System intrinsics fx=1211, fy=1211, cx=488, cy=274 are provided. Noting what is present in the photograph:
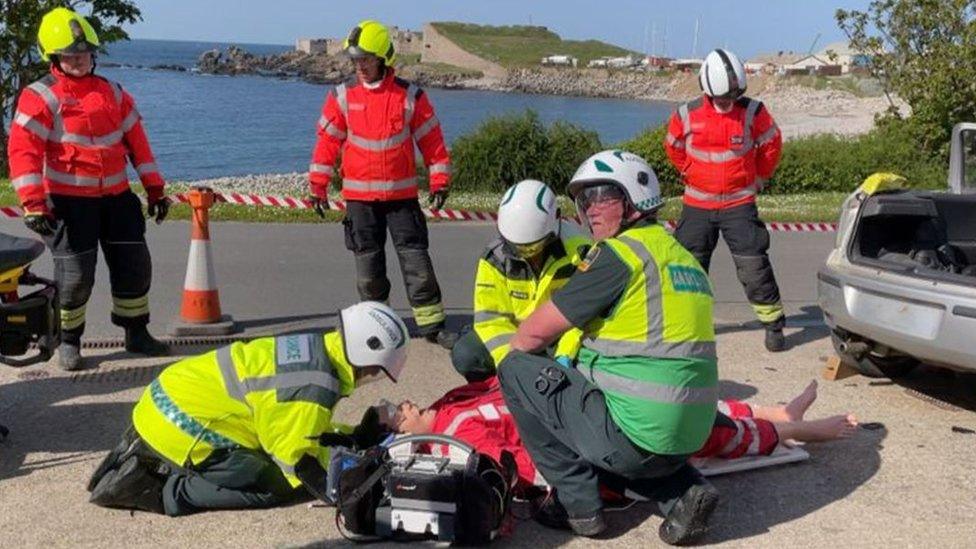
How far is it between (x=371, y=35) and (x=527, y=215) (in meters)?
2.59

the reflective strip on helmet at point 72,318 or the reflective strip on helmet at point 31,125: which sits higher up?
the reflective strip on helmet at point 31,125

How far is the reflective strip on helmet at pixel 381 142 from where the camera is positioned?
7.89m

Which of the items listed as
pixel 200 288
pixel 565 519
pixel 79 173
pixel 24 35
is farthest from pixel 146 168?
pixel 24 35

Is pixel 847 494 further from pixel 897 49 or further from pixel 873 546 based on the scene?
Result: pixel 897 49

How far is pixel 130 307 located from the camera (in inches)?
296

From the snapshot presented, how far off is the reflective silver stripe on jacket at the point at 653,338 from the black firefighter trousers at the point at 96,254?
3.85 m

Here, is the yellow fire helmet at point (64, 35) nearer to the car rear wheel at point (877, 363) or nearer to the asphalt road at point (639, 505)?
the asphalt road at point (639, 505)

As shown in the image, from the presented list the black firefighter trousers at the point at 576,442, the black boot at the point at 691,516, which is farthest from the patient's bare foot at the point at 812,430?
the black boot at the point at 691,516

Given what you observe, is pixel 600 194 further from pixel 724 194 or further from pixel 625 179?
pixel 724 194

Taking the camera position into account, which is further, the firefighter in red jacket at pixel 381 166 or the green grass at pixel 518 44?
the green grass at pixel 518 44

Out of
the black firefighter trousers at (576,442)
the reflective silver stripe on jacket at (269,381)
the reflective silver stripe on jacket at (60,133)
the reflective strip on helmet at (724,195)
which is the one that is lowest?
the black firefighter trousers at (576,442)

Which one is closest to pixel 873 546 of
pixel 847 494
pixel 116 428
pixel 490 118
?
pixel 847 494

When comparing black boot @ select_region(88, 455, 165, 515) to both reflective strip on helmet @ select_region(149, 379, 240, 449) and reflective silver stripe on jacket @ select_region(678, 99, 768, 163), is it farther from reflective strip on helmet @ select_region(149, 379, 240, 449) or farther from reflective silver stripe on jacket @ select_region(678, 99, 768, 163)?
reflective silver stripe on jacket @ select_region(678, 99, 768, 163)

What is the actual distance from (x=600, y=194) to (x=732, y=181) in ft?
11.3
